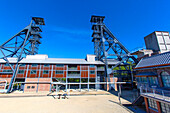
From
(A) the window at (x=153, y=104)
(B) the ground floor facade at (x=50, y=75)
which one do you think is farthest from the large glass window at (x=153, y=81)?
(B) the ground floor facade at (x=50, y=75)

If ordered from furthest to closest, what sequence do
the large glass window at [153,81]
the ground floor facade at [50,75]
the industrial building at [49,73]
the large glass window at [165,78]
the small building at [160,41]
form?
the industrial building at [49,73], the ground floor facade at [50,75], the small building at [160,41], the large glass window at [153,81], the large glass window at [165,78]

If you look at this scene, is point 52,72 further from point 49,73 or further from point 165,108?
point 165,108

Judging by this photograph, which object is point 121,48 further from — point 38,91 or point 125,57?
point 38,91

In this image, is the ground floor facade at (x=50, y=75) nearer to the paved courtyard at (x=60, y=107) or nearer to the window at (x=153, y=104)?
the paved courtyard at (x=60, y=107)

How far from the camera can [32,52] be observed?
113ft

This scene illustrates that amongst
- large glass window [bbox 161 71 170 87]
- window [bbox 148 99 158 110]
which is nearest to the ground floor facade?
large glass window [bbox 161 71 170 87]

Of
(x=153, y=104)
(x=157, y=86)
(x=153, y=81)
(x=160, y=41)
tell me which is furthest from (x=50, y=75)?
(x=160, y=41)

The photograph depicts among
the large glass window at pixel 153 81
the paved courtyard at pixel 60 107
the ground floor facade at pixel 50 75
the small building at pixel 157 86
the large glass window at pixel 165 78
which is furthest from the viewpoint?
the ground floor facade at pixel 50 75

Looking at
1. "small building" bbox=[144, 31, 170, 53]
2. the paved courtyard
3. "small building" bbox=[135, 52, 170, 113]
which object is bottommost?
the paved courtyard

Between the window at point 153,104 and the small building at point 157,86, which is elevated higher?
the small building at point 157,86

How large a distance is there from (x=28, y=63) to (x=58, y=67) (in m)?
9.18

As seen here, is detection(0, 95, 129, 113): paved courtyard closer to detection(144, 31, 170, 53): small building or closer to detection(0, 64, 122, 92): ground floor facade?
detection(0, 64, 122, 92): ground floor facade

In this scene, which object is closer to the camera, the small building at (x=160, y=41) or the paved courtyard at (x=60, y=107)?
the paved courtyard at (x=60, y=107)

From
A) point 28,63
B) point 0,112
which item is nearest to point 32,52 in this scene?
point 28,63
